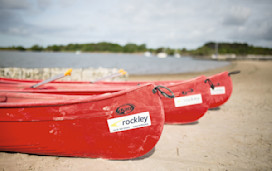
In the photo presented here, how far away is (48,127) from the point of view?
2.36 metres

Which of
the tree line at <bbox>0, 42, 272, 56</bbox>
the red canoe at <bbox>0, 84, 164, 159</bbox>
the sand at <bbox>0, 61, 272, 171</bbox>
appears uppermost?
the tree line at <bbox>0, 42, 272, 56</bbox>

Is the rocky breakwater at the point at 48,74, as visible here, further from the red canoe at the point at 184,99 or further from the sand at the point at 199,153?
the sand at the point at 199,153

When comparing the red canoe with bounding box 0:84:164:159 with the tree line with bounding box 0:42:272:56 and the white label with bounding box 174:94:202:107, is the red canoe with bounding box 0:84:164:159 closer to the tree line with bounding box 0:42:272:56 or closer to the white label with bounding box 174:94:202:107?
the white label with bounding box 174:94:202:107

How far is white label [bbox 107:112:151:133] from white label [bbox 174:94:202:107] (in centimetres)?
153

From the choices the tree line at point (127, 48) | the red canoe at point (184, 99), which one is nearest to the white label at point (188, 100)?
the red canoe at point (184, 99)

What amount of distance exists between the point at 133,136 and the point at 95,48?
118m

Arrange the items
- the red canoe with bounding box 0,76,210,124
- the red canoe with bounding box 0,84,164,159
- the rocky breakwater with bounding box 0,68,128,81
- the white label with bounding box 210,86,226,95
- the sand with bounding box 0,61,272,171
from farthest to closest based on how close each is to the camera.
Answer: the rocky breakwater with bounding box 0,68,128,81 → the white label with bounding box 210,86,226,95 → the red canoe with bounding box 0,76,210,124 → the sand with bounding box 0,61,272,171 → the red canoe with bounding box 0,84,164,159

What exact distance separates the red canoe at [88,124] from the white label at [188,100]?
1412mm

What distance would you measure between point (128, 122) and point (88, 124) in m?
0.53

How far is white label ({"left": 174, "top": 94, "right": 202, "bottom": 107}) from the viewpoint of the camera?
12.1 ft

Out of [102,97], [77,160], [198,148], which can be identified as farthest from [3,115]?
[198,148]

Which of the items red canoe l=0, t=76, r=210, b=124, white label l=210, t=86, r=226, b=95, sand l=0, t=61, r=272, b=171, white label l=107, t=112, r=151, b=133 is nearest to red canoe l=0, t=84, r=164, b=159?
white label l=107, t=112, r=151, b=133

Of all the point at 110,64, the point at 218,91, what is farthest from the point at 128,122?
the point at 110,64

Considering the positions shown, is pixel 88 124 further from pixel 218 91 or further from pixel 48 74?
pixel 48 74
